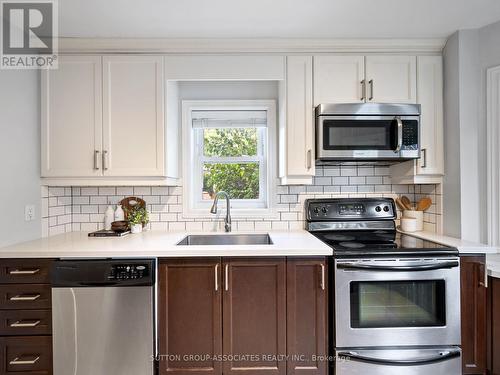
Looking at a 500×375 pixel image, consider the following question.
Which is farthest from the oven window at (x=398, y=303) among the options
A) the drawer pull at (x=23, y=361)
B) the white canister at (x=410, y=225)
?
the drawer pull at (x=23, y=361)

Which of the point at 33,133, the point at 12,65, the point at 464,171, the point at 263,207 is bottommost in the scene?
the point at 263,207

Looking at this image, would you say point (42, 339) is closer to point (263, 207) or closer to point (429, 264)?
point (263, 207)

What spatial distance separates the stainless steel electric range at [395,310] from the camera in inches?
71.2

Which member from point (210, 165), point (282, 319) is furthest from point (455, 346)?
point (210, 165)

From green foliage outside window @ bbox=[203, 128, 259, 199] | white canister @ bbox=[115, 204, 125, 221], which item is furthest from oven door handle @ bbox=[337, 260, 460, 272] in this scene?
white canister @ bbox=[115, 204, 125, 221]

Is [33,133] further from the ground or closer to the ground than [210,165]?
further from the ground

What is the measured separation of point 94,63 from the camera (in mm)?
2203

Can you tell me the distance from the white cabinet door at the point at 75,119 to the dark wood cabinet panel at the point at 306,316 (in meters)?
1.57

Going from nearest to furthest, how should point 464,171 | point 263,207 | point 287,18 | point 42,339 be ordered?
point 42,339
point 287,18
point 464,171
point 263,207

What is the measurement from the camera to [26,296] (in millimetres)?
1817

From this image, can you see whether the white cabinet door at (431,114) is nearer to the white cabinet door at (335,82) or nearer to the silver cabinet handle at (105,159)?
the white cabinet door at (335,82)

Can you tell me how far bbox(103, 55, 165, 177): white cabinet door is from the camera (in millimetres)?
2201

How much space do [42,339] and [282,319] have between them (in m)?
1.43

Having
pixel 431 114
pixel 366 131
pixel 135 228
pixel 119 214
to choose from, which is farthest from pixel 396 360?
pixel 119 214
